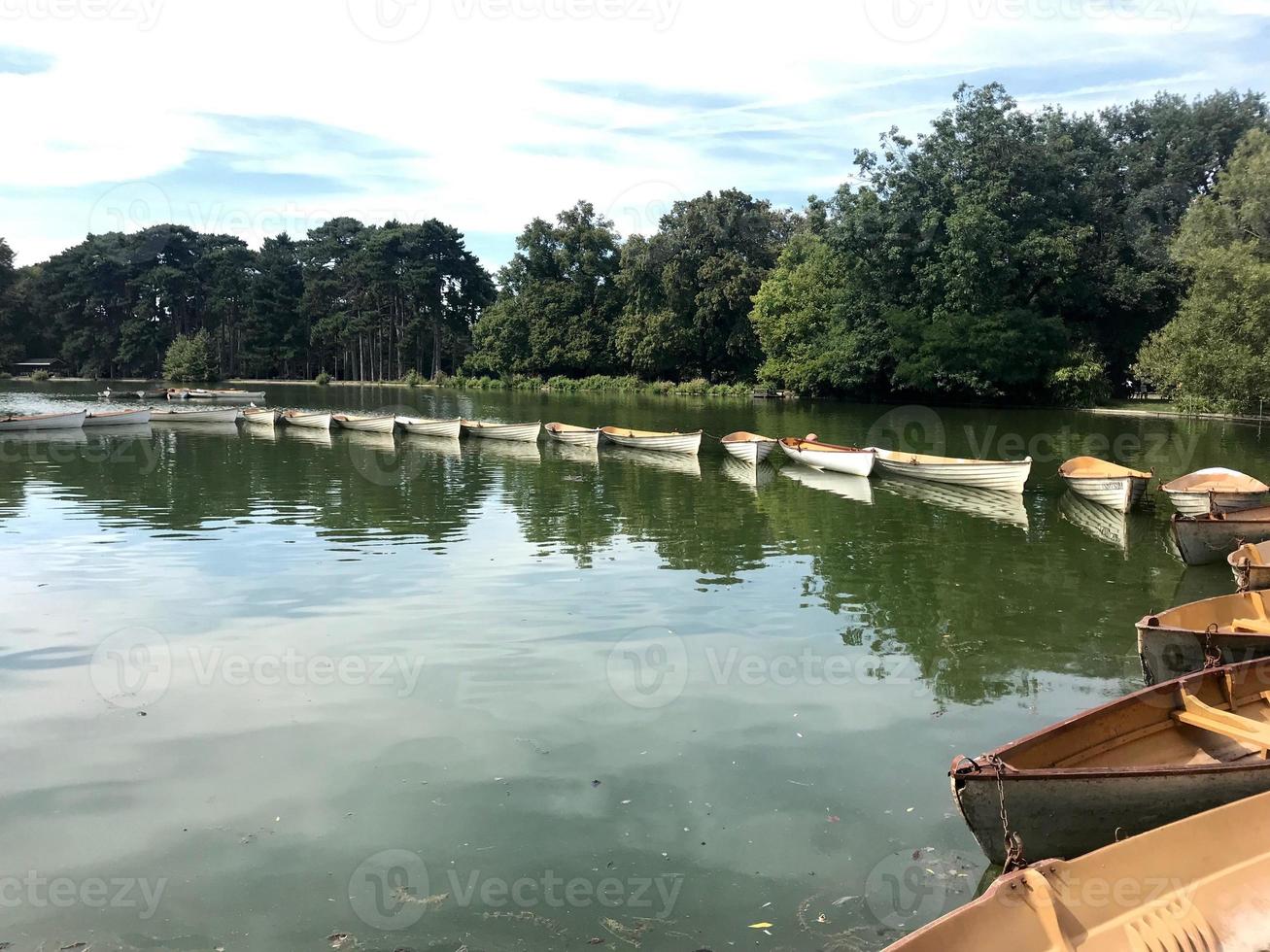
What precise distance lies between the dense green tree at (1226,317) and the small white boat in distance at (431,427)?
27903mm

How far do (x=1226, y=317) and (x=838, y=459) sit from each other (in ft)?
60.1

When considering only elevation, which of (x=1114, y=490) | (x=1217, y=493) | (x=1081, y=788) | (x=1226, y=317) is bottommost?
(x=1081, y=788)

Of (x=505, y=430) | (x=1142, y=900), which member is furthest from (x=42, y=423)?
(x=1142, y=900)

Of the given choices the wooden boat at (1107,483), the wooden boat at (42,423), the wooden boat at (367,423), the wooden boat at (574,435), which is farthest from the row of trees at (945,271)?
the wooden boat at (42,423)

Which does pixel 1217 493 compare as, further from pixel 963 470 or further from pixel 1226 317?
pixel 1226 317

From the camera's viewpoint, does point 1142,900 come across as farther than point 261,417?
No

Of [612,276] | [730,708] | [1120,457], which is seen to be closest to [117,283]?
[612,276]

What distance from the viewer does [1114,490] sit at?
18312 millimetres

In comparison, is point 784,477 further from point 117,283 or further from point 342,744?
point 117,283

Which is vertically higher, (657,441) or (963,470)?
(657,441)

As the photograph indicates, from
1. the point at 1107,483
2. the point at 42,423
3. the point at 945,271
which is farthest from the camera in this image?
the point at 945,271

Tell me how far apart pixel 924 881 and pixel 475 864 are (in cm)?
288

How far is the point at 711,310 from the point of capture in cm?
6303

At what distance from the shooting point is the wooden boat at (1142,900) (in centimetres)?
392
